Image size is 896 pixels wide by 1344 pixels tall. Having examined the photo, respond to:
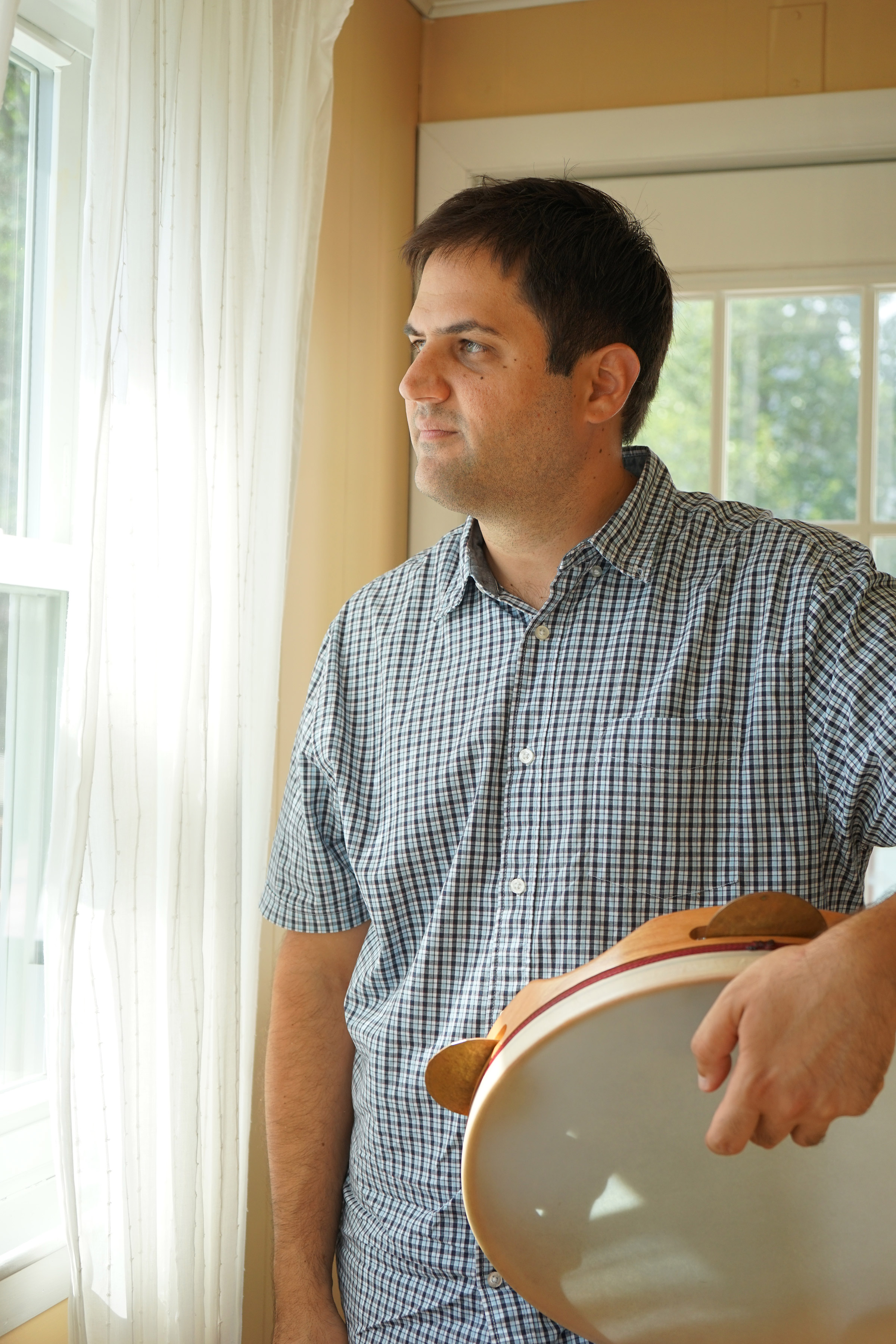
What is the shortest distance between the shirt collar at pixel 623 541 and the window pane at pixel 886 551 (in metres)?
0.80

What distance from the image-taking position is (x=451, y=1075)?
2.49ft

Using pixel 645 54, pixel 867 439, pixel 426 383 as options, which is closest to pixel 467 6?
pixel 645 54

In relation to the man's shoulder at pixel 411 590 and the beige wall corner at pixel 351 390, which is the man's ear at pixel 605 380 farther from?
the beige wall corner at pixel 351 390

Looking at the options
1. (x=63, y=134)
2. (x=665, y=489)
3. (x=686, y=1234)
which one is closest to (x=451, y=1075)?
(x=686, y=1234)

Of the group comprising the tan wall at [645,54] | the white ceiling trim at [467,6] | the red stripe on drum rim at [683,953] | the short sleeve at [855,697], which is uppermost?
the white ceiling trim at [467,6]

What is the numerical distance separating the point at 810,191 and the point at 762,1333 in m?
1.68

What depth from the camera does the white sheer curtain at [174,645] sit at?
1129 mm

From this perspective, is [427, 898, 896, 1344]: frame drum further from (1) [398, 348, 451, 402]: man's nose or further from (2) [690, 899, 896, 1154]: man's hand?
(1) [398, 348, 451, 402]: man's nose

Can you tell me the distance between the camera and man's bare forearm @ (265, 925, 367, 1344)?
119cm

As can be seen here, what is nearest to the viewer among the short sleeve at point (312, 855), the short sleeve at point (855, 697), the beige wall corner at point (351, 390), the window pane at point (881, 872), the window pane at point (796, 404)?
the short sleeve at point (855, 697)

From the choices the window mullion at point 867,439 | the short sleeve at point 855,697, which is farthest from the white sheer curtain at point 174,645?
the window mullion at point 867,439

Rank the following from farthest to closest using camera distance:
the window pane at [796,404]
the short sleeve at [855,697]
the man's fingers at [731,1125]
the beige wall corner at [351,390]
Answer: the window pane at [796,404] → the beige wall corner at [351,390] → the short sleeve at [855,697] → the man's fingers at [731,1125]

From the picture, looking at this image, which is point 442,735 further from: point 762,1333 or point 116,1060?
point 762,1333

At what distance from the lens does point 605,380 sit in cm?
120
